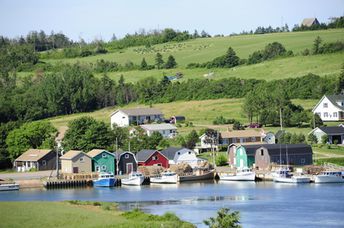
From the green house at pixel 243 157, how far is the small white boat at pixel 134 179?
908 centimetres

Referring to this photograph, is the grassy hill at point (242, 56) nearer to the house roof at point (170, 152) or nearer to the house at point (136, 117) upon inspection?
the house at point (136, 117)

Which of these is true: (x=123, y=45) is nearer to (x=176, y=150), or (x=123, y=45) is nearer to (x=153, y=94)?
(x=153, y=94)

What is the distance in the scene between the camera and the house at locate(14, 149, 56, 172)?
71312mm

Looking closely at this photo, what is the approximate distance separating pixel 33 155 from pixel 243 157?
60.0 feet

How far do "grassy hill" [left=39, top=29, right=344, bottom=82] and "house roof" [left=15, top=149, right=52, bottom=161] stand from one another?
45015 millimetres

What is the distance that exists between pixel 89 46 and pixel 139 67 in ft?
80.8

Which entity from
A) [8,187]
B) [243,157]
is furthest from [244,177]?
[8,187]

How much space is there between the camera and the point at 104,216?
134ft

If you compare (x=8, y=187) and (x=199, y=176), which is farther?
(x=199, y=176)

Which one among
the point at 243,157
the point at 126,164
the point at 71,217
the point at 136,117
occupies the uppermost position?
the point at 136,117

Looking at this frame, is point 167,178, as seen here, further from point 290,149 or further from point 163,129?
point 163,129

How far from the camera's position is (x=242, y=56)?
5103 inches

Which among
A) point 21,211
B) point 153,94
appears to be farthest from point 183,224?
point 153,94

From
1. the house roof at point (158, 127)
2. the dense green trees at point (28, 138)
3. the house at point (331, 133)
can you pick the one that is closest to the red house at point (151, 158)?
the dense green trees at point (28, 138)
